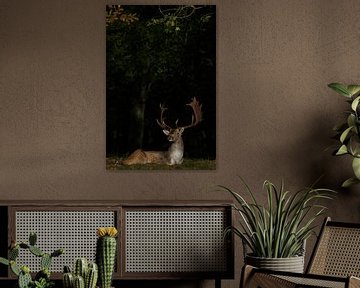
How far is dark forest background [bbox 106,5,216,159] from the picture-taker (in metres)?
5.84

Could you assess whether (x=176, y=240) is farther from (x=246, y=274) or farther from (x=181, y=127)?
(x=246, y=274)

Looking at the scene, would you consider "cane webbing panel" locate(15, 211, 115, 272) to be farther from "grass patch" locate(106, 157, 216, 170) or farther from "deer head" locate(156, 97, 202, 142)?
"deer head" locate(156, 97, 202, 142)

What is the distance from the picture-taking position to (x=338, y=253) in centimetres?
464

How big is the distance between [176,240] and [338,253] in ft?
4.05

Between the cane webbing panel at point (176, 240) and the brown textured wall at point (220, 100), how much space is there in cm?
43

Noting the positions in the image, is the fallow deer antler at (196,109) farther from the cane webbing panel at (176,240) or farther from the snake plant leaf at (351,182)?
the snake plant leaf at (351,182)

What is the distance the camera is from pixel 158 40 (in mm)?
5844

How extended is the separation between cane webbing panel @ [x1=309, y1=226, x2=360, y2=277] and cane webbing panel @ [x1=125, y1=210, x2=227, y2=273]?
91 centimetres

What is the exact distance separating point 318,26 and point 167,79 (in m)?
1.20

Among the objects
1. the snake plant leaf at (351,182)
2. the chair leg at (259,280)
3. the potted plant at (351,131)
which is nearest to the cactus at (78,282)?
the chair leg at (259,280)

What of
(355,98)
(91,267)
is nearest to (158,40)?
(355,98)

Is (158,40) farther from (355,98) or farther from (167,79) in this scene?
(355,98)

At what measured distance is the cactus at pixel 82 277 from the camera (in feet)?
12.6

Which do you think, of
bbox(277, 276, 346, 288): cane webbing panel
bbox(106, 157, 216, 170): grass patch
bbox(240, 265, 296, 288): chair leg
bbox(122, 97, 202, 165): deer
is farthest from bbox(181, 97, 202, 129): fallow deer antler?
bbox(277, 276, 346, 288): cane webbing panel
